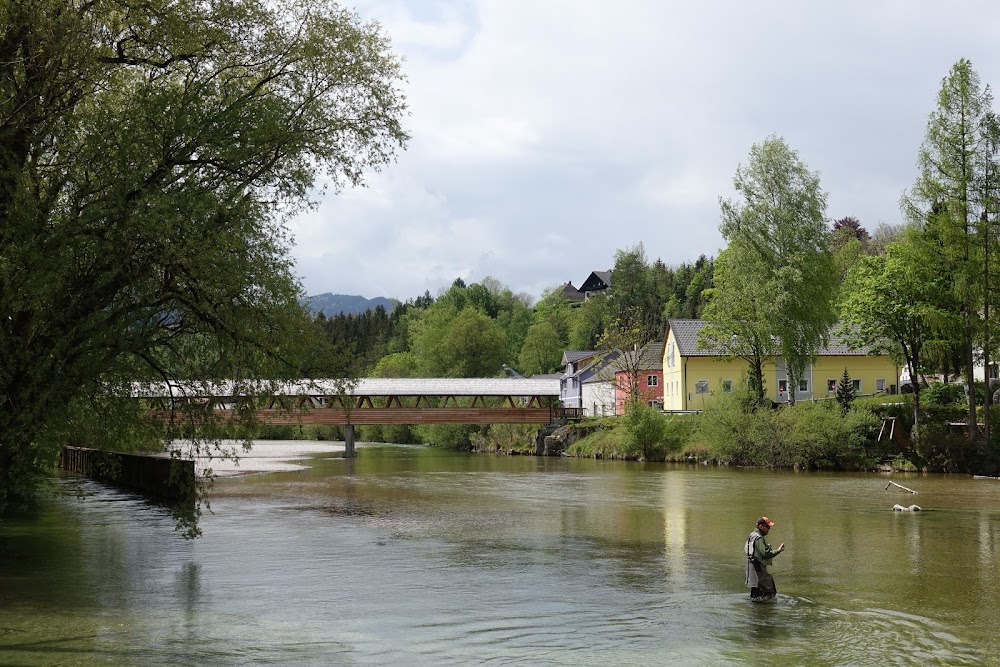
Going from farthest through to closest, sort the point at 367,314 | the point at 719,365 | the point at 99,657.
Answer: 1. the point at 367,314
2. the point at 719,365
3. the point at 99,657

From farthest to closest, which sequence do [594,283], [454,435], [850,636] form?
[594,283]
[454,435]
[850,636]

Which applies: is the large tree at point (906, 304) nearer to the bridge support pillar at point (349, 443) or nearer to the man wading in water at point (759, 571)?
the man wading in water at point (759, 571)

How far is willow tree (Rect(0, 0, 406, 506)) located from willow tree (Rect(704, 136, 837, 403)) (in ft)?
119

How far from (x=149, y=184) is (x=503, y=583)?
9.03 m

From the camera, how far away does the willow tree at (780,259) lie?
167ft

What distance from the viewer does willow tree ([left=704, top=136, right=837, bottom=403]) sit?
5084 cm

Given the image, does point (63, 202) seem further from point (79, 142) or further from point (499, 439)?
point (499, 439)

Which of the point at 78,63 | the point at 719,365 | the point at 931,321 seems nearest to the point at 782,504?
the point at 931,321

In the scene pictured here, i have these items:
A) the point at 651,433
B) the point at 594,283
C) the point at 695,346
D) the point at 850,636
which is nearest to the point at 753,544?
the point at 850,636

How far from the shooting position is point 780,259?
2041 inches

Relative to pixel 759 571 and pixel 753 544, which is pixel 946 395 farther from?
pixel 753 544

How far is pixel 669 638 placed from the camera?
13.0 metres

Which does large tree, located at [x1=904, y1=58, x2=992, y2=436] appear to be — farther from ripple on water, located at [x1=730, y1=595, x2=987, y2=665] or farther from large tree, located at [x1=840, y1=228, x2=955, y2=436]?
ripple on water, located at [x1=730, y1=595, x2=987, y2=665]

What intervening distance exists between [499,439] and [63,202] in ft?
203
